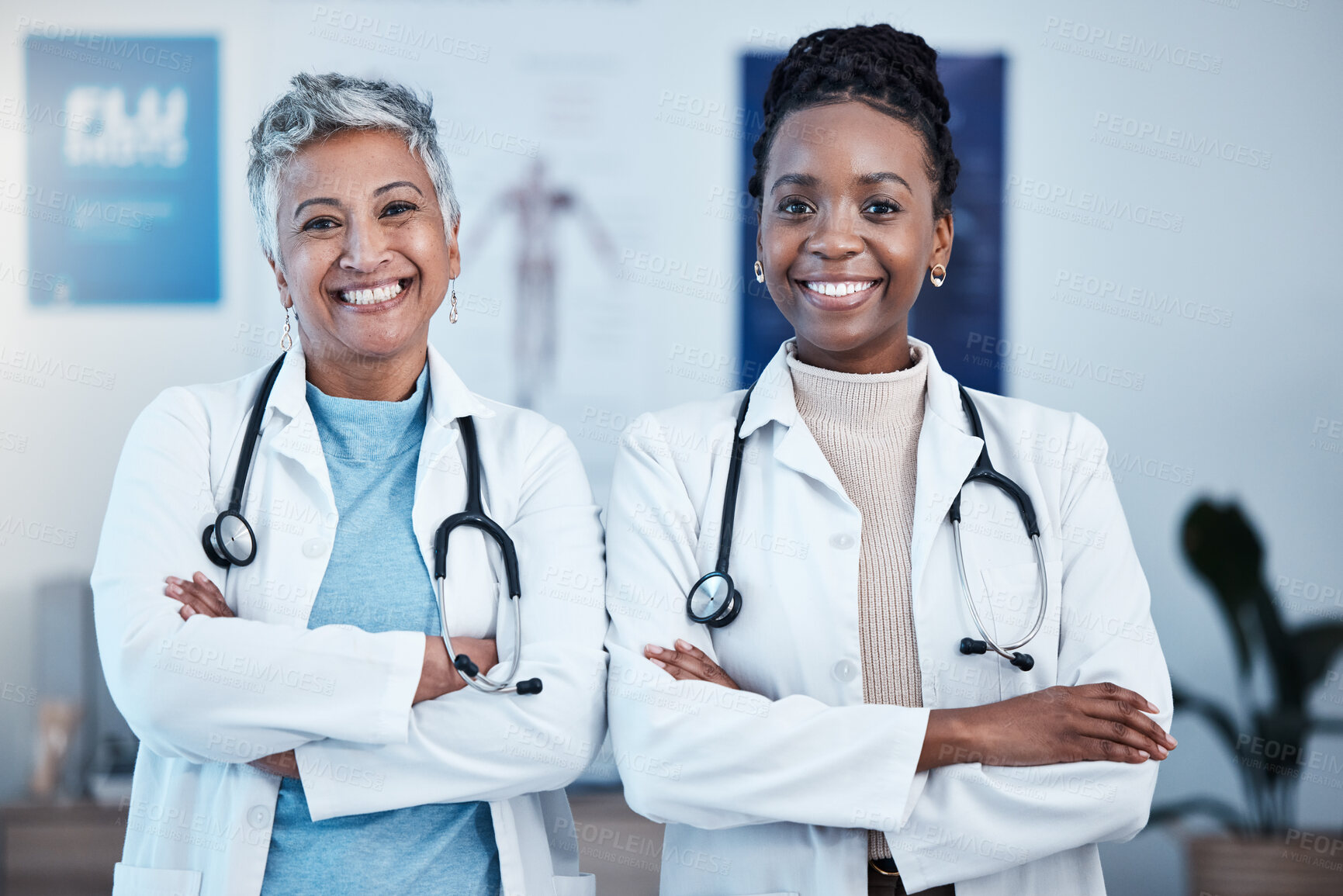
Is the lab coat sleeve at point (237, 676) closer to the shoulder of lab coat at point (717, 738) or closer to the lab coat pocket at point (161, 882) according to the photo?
the lab coat pocket at point (161, 882)

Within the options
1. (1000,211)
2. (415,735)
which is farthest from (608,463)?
(415,735)

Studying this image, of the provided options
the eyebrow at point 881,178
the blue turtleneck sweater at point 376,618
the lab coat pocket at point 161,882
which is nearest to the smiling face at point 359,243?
Result: the blue turtleneck sweater at point 376,618

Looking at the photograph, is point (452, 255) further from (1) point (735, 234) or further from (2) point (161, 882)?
(1) point (735, 234)

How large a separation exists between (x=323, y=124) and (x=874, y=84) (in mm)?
765

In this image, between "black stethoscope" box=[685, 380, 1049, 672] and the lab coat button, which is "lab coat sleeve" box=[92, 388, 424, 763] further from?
"black stethoscope" box=[685, 380, 1049, 672]

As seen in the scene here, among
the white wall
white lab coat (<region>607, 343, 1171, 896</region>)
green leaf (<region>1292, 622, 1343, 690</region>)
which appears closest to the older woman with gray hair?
white lab coat (<region>607, 343, 1171, 896</region>)

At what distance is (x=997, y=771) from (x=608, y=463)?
1.81 m

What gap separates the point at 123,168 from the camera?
9.63 ft

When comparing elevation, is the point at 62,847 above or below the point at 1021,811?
below

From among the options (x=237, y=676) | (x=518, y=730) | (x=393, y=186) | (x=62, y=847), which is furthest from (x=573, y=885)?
(x=62, y=847)

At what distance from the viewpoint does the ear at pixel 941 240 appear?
153 centimetres

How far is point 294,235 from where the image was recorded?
147 cm

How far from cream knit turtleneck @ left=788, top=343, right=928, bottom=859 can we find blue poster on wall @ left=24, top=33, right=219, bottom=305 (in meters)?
2.07

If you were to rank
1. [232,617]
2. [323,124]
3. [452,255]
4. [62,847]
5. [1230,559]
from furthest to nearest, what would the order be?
[1230,559], [62,847], [452,255], [323,124], [232,617]
